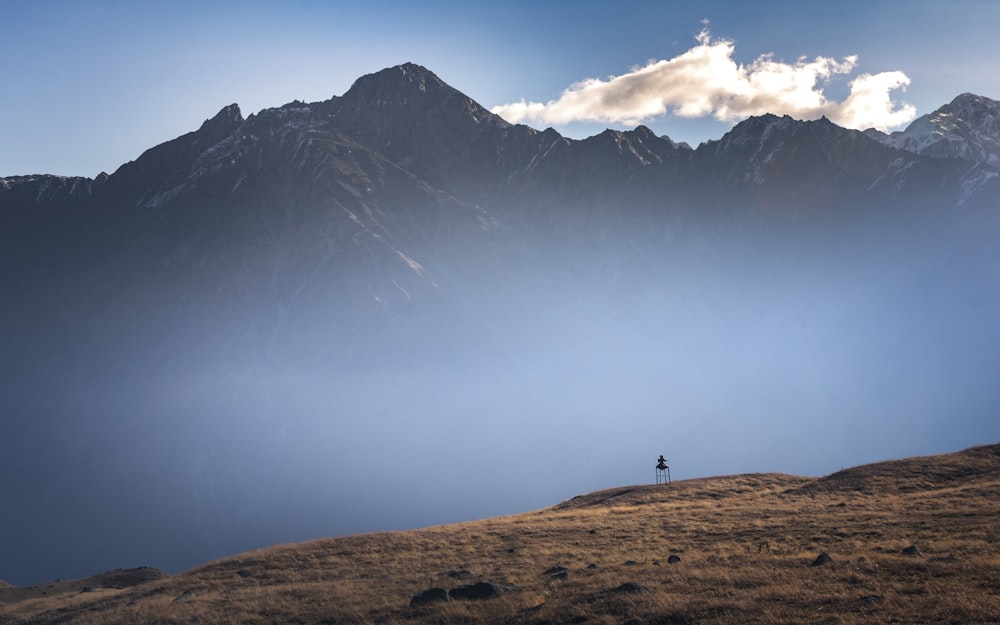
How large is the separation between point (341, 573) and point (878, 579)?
3233 cm

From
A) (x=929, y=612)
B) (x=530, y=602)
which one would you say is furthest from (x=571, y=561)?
(x=929, y=612)

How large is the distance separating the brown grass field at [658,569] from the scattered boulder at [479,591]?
1.73 ft

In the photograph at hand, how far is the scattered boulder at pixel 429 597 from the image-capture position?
127 feet

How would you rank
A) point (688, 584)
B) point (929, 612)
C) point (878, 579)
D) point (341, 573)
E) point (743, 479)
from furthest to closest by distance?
point (743, 479)
point (341, 573)
point (688, 584)
point (878, 579)
point (929, 612)

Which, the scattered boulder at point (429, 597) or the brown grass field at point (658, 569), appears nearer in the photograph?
the brown grass field at point (658, 569)

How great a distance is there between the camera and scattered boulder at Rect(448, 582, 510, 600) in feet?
126

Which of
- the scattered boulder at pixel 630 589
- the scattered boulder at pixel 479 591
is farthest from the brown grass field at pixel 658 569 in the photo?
the scattered boulder at pixel 479 591

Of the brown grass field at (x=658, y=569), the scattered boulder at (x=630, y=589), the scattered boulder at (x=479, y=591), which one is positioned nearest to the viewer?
the brown grass field at (x=658, y=569)

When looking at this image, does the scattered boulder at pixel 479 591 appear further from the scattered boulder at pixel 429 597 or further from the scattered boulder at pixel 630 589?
the scattered boulder at pixel 630 589

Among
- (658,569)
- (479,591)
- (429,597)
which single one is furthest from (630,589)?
(429,597)

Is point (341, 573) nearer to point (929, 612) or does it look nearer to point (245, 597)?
point (245, 597)

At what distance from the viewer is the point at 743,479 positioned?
81.8m

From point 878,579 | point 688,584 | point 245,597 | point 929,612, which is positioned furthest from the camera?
point 245,597

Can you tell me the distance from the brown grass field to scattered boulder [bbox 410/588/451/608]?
0.54 metres
